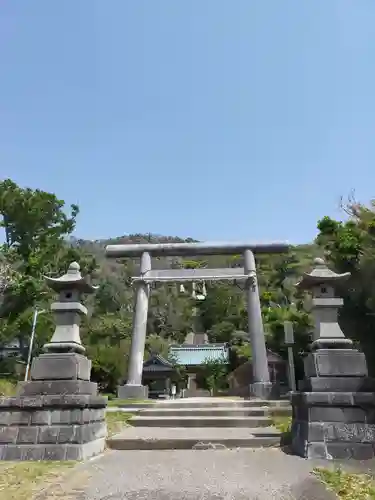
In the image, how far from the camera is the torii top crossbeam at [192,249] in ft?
48.2

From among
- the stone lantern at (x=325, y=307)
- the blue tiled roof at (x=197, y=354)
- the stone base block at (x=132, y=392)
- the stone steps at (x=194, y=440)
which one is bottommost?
the stone steps at (x=194, y=440)

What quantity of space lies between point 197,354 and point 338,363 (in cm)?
2669

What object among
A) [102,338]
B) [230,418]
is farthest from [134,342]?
[102,338]

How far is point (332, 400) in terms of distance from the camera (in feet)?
18.0

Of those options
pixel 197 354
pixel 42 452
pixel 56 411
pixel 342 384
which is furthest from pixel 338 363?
pixel 197 354

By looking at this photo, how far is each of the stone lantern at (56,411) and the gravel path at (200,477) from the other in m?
0.48

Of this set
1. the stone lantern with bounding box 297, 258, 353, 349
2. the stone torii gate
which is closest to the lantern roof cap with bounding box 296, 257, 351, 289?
the stone lantern with bounding box 297, 258, 353, 349

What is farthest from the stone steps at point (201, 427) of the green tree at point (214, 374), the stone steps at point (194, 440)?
the green tree at point (214, 374)

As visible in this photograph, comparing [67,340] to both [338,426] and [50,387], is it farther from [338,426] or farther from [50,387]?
[338,426]

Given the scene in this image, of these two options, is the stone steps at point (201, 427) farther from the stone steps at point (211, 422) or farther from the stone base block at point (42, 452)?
the stone base block at point (42, 452)

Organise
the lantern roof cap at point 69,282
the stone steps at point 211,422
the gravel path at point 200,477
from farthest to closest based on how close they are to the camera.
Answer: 1. the stone steps at point 211,422
2. the lantern roof cap at point 69,282
3. the gravel path at point 200,477

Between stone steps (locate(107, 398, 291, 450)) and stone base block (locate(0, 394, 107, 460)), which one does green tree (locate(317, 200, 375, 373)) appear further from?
stone base block (locate(0, 394, 107, 460))

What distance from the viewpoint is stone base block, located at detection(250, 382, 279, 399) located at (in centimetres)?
1229

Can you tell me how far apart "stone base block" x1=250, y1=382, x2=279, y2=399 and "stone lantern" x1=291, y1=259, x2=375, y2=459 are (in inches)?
246
